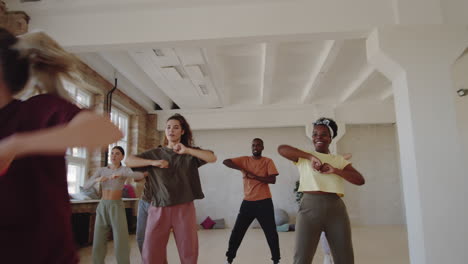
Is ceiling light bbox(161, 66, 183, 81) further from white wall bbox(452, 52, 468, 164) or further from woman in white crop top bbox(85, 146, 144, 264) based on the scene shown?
white wall bbox(452, 52, 468, 164)

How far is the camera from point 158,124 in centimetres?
936

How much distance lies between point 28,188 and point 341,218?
80.5 inches

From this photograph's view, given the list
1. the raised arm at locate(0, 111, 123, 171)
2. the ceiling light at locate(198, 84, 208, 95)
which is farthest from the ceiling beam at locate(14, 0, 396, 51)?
the raised arm at locate(0, 111, 123, 171)

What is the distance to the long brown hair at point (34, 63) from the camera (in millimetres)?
756

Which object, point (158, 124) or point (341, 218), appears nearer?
point (341, 218)

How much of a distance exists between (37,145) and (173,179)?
5.86 ft

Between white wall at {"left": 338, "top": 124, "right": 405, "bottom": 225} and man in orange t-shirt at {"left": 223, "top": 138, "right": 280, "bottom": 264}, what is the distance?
6.06 metres

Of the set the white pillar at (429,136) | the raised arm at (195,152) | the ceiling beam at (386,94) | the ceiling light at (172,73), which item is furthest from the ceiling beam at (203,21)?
the ceiling beam at (386,94)

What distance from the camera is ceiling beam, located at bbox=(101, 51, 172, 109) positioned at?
590 cm

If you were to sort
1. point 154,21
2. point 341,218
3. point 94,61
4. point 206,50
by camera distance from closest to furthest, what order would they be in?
point 341,218 → point 154,21 → point 206,50 → point 94,61


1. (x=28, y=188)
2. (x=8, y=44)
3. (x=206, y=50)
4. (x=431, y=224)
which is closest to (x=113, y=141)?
(x=28, y=188)

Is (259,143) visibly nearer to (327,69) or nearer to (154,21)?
(154,21)

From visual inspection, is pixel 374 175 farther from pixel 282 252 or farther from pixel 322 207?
pixel 322 207

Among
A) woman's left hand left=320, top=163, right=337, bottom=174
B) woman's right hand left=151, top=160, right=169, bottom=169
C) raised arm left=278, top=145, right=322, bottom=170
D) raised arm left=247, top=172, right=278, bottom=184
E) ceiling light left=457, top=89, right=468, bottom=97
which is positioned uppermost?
ceiling light left=457, top=89, right=468, bottom=97
